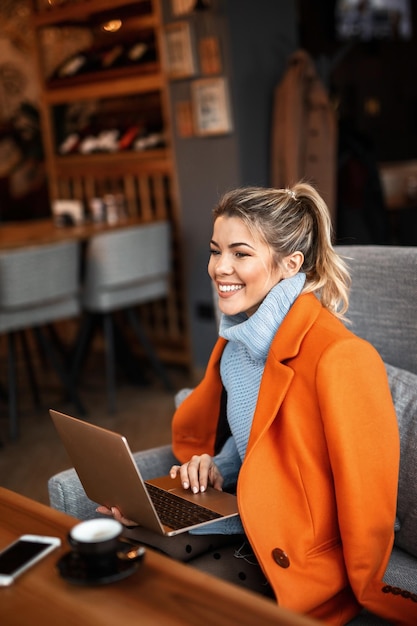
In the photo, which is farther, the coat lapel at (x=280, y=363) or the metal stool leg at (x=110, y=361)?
the metal stool leg at (x=110, y=361)

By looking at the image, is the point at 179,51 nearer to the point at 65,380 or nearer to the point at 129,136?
the point at 129,136

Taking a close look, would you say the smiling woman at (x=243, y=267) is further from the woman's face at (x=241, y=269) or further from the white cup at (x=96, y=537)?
the white cup at (x=96, y=537)

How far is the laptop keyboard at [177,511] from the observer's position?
66.2 inches

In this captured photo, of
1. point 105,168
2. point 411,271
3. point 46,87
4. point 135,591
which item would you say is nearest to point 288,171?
point 105,168

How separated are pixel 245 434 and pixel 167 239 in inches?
119

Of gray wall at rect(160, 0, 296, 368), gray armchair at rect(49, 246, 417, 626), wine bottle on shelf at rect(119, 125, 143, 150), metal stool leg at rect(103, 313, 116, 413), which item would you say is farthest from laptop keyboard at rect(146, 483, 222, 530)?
wine bottle on shelf at rect(119, 125, 143, 150)

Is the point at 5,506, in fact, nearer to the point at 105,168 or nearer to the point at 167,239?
the point at 167,239

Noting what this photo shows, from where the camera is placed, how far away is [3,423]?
4.57 metres

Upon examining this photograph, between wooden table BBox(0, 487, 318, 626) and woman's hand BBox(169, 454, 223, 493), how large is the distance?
51 centimetres

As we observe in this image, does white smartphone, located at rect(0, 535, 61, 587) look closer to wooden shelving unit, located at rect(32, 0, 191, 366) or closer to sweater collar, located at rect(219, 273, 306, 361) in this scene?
sweater collar, located at rect(219, 273, 306, 361)

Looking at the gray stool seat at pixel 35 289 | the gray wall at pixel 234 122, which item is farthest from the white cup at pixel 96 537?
the gray wall at pixel 234 122

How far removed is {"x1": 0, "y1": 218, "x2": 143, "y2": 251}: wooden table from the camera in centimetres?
455

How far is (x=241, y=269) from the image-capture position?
1.86 metres

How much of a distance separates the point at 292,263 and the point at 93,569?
2.79 feet
